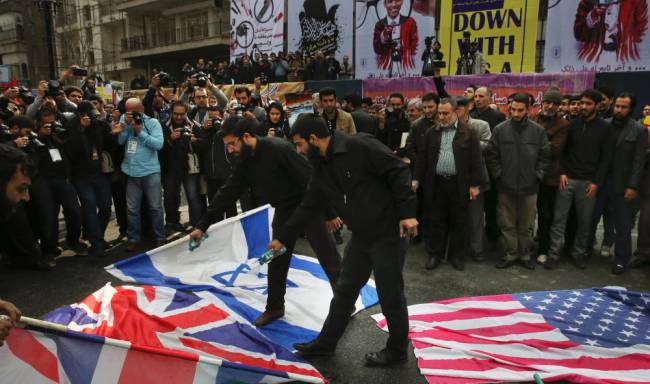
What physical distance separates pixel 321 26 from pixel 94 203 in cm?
1354

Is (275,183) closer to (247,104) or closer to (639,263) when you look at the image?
(247,104)

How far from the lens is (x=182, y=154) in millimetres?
6762

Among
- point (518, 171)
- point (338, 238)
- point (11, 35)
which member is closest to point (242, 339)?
point (338, 238)

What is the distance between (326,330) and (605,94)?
543cm

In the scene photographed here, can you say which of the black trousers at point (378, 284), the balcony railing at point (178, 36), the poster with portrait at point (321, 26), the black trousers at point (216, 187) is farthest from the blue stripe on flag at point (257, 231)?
the balcony railing at point (178, 36)

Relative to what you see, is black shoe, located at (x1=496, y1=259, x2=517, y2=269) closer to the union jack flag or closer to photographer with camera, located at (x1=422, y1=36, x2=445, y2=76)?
the union jack flag

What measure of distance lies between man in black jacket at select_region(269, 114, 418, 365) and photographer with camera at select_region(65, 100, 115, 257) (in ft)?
12.8

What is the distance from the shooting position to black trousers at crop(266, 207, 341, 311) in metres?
4.07

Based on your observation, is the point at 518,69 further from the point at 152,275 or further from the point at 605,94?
the point at 152,275

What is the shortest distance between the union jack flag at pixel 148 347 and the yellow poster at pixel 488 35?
38.4 ft

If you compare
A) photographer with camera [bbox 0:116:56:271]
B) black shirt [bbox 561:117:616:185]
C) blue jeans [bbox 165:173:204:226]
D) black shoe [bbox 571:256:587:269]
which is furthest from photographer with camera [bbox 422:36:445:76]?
photographer with camera [bbox 0:116:56:271]

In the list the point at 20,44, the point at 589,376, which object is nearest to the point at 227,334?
the point at 589,376

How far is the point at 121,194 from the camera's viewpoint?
22.3ft

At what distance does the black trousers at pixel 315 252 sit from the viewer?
160 inches
